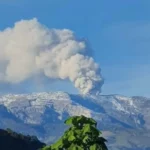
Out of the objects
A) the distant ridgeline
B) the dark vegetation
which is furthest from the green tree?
the distant ridgeline

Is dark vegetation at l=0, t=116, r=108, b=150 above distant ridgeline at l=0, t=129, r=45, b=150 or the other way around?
the other way around

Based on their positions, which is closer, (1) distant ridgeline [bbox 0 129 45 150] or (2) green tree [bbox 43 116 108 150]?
(2) green tree [bbox 43 116 108 150]

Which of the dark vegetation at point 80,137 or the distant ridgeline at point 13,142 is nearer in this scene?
the dark vegetation at point 80,137

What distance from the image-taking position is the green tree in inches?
739

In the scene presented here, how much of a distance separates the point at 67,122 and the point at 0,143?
131m

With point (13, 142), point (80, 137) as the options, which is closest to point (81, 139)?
point (80, 137)

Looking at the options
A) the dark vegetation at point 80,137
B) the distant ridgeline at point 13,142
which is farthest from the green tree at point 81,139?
the distant ridgeline at point 13,142

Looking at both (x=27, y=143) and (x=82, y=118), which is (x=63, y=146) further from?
(x=27, y=143)

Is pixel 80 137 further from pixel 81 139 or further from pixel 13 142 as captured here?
pixel 13 142

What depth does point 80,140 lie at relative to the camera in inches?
746

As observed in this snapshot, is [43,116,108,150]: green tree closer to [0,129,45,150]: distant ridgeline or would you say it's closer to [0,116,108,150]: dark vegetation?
[0,116,108,150]: dark vegetation

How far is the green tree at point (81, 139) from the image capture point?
61.6 feet

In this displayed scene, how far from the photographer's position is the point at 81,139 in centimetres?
1889

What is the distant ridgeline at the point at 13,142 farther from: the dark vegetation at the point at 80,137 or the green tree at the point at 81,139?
the green tree at the point at 81,139
